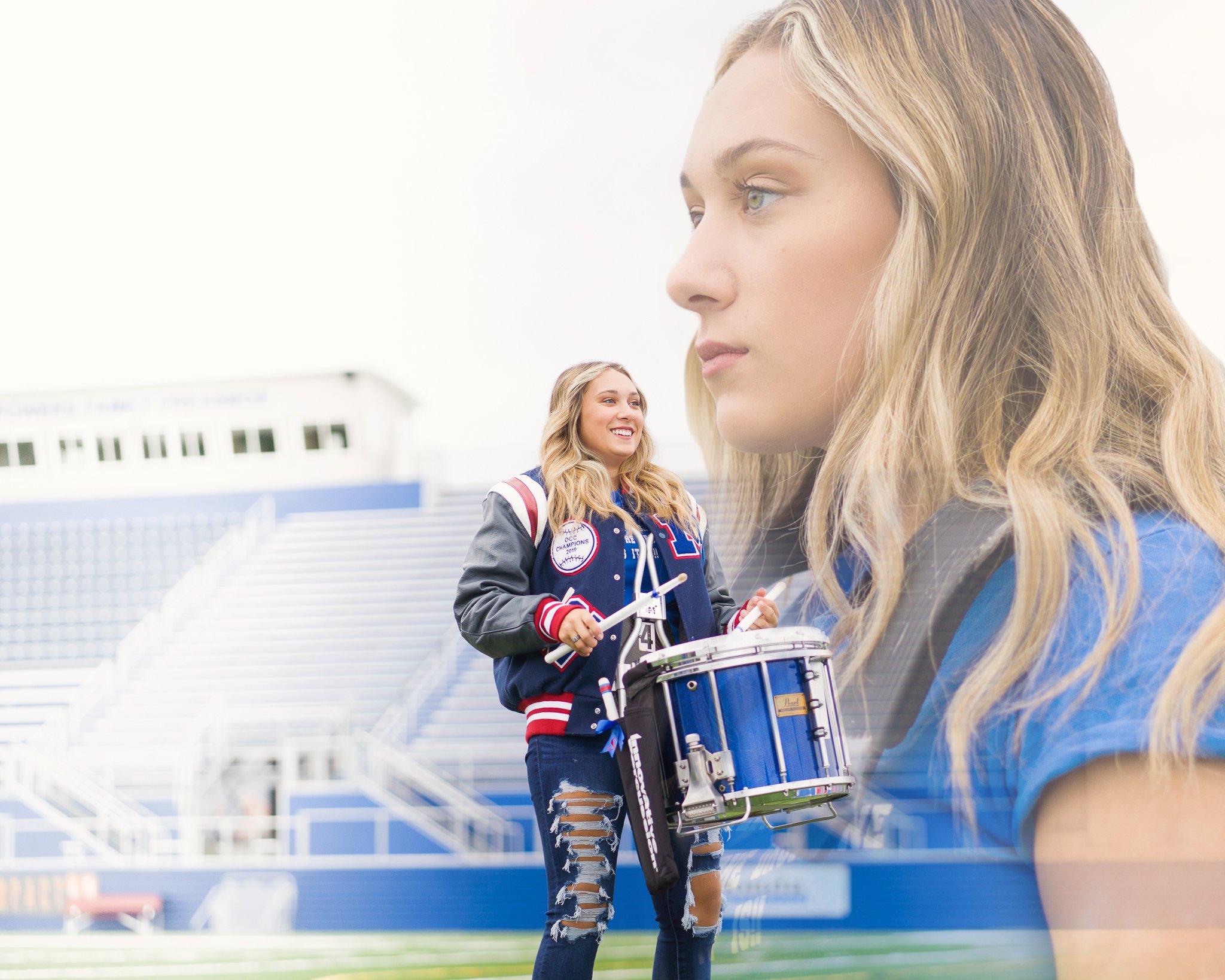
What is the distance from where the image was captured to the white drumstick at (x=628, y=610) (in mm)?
1930

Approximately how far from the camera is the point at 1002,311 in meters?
2.31

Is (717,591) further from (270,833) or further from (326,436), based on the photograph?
(270,833)

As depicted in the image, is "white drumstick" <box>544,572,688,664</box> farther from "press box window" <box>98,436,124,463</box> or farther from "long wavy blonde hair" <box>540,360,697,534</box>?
"press box window" <box>98,436,124,463</box>

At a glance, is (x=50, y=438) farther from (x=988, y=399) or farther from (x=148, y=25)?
(x=988, y=399)

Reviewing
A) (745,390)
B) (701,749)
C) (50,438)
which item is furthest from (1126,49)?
(50,438)

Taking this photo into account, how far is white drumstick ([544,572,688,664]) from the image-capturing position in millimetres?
1930

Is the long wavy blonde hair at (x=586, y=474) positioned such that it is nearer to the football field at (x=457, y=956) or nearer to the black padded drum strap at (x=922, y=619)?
the black padded drum strap at (x=922, y=619)

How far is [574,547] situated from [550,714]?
30 centimetres

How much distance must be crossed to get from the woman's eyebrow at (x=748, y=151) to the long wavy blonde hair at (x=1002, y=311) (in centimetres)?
11

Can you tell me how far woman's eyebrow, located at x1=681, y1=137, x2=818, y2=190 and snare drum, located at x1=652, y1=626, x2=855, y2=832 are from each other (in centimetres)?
103

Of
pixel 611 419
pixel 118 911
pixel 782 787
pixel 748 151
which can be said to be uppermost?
pixel 748 151

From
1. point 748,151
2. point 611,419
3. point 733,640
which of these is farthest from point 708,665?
point 748,151

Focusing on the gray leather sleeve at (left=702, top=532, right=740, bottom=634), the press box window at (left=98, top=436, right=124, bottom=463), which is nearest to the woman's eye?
the gray leather sleeve at (left=702, top=532, right=740, bottom=634)

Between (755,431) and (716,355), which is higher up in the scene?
(716,355)
